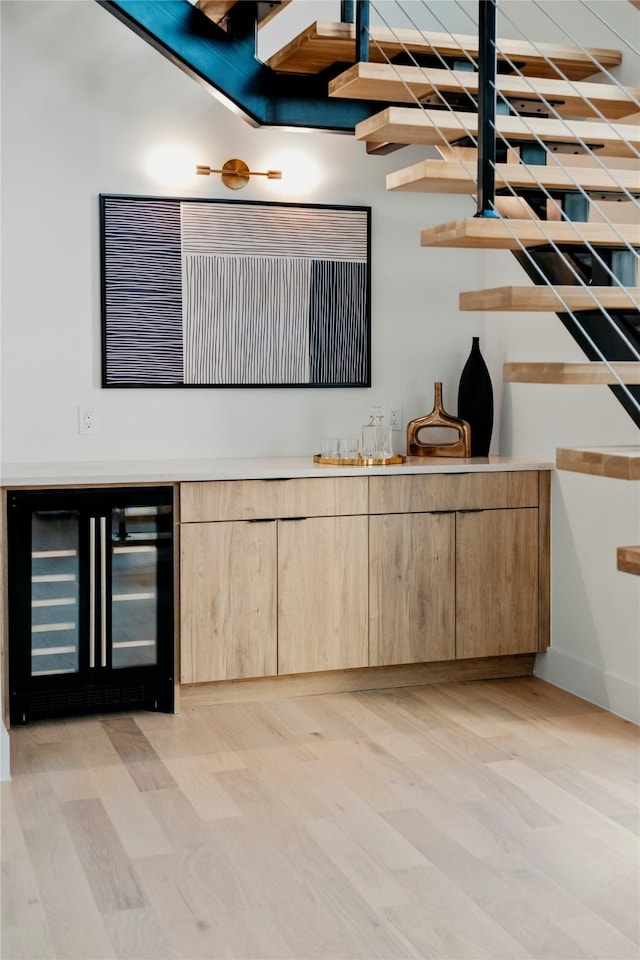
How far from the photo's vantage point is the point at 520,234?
2.73m

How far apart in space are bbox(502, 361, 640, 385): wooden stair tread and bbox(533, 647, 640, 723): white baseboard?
1.77 metres

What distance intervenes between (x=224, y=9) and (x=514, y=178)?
132cm

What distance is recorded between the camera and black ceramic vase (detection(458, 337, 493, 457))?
15.3 feet

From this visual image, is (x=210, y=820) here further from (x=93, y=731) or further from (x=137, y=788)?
(x=93, y=731)

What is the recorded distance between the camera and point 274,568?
4.02 meters

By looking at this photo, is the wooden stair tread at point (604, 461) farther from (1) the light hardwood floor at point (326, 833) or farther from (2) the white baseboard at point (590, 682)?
(2) the white baseboard at point (590, 682)

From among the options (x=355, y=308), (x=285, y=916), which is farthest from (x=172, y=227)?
(x=285, y=916)

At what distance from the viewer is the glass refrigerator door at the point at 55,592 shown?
3775mm

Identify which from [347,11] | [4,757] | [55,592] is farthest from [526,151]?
[4,757]

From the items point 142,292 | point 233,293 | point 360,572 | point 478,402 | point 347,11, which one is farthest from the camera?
point 478,402

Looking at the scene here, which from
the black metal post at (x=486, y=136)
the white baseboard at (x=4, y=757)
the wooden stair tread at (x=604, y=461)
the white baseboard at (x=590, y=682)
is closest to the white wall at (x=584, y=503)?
the white baseboard at (x=590, y=682)

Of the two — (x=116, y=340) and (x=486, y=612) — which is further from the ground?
(x=116, y=340)

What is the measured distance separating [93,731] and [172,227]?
6.55ft

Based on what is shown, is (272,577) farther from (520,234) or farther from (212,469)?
(520,234)
